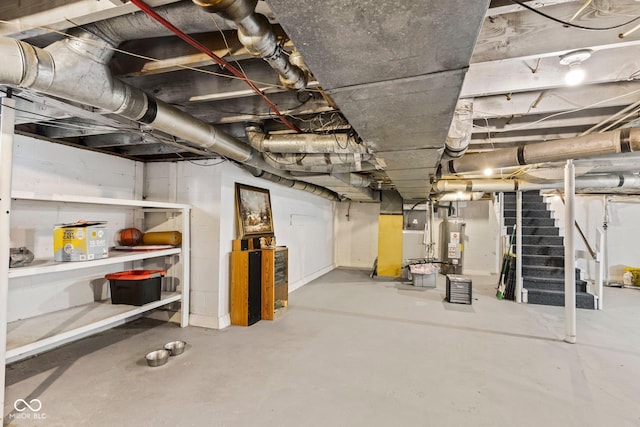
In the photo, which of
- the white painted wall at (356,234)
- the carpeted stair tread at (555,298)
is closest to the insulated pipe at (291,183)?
the white painted wall at (356,234)

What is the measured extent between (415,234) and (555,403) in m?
4.99

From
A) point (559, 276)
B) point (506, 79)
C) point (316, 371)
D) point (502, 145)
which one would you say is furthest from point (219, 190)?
point (559, 276)

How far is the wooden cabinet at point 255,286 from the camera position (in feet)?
11.7

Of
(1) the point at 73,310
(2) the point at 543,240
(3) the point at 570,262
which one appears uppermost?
(2) the point at 543,240

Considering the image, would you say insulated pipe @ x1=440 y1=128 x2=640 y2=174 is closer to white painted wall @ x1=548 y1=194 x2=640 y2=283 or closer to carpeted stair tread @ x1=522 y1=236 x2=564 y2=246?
carpeted stair tread @ x1=522 y1=236 x2=564 y2=246

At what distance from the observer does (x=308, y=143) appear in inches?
102

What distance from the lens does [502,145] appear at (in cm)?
375

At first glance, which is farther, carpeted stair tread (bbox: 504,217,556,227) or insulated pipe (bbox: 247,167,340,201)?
carpeted stair tread (bbox: 504,217,556,227)

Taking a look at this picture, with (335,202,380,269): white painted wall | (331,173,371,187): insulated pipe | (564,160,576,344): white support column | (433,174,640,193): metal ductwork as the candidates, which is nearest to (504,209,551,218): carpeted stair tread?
(433,174,640,193): metal ductwork

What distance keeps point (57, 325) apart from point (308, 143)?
8.55ft

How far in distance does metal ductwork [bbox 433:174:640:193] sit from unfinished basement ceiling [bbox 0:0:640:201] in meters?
2.23

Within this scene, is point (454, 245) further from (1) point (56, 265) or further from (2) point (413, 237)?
(1) point (56, 265)

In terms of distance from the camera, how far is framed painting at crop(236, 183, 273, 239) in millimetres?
3857

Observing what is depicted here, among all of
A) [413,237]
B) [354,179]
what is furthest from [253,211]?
[413,237]
